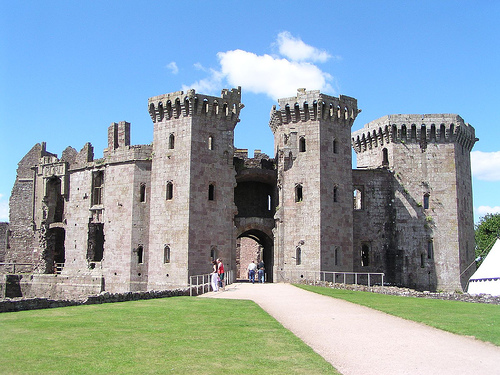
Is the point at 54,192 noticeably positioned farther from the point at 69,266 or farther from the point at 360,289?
the point at 360,289

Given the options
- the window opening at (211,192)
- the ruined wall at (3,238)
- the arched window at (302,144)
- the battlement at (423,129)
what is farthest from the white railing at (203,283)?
the ruined wall at (3,238)

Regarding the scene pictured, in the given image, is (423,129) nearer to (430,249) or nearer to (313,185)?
(430,249)

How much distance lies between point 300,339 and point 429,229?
27.7 meters

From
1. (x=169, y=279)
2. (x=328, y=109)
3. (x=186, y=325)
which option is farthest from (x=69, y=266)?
(x=186, y=325)

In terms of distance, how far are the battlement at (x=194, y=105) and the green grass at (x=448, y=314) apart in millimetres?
16381

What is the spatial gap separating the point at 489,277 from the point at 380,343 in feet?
74.4

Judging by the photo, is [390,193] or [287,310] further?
[390,193]

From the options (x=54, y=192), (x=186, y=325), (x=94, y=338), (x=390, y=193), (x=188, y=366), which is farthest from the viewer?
(x=54, y=192)

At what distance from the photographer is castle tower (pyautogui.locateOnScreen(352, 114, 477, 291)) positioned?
126 ft

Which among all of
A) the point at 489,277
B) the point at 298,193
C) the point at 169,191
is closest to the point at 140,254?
the point at 169,191

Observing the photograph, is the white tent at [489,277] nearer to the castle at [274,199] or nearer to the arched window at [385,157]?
the castle at [274,199]

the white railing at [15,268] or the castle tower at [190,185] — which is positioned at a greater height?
the castle tower at [190,185]

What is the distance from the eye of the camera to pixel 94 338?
12922 millimetres

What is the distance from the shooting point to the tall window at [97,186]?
4100 centimetres
